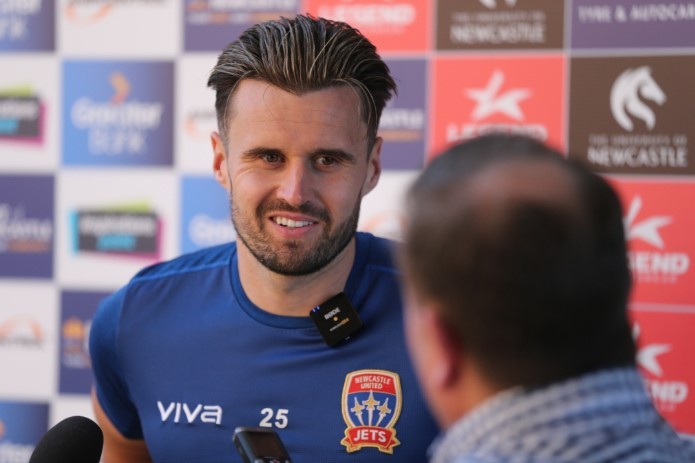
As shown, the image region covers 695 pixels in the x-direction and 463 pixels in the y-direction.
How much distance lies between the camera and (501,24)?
2447 mm

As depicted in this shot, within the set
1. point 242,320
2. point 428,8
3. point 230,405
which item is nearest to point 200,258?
point 242,320

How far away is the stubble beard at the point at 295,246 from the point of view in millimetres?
1407

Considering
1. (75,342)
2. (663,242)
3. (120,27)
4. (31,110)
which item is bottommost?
(75,342)

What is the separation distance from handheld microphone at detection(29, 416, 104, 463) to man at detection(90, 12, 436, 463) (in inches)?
11.6

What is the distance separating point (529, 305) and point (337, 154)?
2.71 ft

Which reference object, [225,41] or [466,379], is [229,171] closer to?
[466,379]

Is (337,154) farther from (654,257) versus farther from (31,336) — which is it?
(31,336)

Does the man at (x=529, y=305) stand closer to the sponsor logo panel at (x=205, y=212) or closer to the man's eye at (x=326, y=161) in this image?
the man's eye at (x=326, y=161)

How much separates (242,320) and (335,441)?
10.3 inches

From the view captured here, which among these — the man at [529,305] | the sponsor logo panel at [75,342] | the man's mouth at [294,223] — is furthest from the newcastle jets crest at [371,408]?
the sponsor logo panel at [75,342]

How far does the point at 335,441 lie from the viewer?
54.1 inches

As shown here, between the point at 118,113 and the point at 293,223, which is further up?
the point at 118,113

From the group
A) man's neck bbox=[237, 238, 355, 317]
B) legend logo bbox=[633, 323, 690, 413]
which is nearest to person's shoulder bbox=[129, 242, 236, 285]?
man's neck bbox=[237, 238, 355, 317]

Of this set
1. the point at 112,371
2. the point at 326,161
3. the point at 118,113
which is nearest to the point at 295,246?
the point at 326,161
